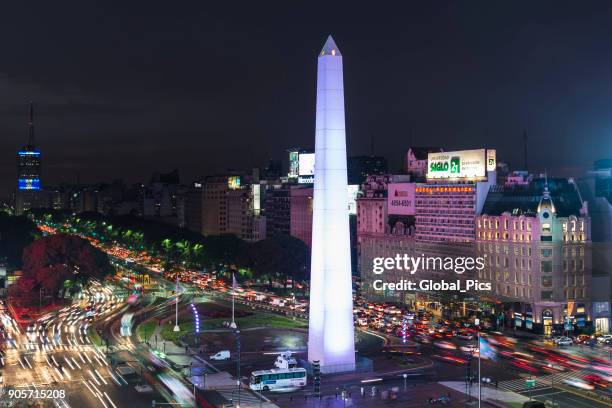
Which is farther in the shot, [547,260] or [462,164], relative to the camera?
[462,164]

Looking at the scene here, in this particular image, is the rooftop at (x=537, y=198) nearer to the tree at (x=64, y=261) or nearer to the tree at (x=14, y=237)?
the tree at (x=64, y=261)

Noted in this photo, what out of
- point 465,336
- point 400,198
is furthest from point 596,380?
point 400,198

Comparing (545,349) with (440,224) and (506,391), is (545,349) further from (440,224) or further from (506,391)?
(440,224)

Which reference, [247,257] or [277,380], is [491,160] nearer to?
[247,257]

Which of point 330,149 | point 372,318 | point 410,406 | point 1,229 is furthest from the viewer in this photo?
point 1,229

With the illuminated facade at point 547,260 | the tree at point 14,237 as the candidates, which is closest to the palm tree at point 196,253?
the tree at point 14,237

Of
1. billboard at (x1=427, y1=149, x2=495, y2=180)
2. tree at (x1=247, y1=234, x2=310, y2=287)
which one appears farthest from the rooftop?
tree at (x1=247, y1=234, x2=310, y2=287)

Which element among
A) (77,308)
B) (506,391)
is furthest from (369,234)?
(506,391)

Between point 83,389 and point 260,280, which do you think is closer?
point 83,389
